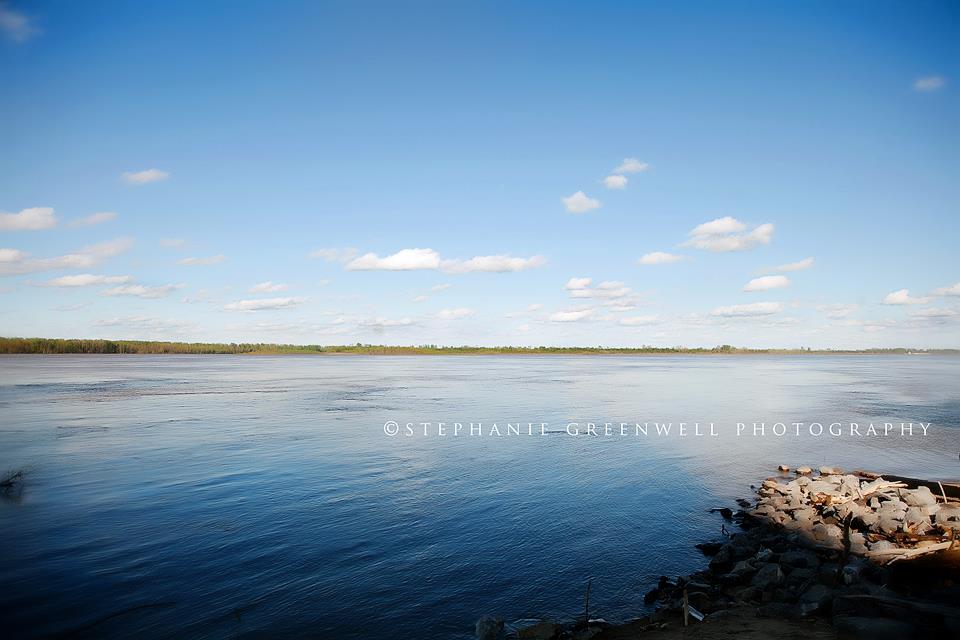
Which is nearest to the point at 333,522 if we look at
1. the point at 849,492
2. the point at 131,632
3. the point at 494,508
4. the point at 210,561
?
the point at 210,561

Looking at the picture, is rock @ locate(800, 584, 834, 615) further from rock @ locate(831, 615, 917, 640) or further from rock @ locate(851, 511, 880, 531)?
rock @ locate(851, 511, 880, 531)

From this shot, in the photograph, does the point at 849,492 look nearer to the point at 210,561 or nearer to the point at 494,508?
the point at 494,508

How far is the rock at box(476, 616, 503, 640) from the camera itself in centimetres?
884

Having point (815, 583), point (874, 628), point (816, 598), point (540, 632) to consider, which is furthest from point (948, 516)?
point (540, 632)

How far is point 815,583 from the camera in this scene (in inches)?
398

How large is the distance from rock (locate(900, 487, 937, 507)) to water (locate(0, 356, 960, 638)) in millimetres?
4448

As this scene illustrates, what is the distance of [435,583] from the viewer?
11047mm

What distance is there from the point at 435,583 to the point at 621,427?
2285cm

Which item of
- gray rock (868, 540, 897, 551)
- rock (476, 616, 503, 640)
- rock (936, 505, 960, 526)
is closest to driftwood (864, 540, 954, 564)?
gray rock (868, 540, 897, 551)

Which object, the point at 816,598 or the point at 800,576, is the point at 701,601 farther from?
the point at 800,576

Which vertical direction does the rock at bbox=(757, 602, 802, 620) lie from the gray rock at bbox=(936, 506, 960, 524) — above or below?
below

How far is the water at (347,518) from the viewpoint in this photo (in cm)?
1004

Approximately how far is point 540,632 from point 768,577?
4519 mm

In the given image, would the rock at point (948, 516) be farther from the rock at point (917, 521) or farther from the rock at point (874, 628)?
the rock at point (874, 628)
